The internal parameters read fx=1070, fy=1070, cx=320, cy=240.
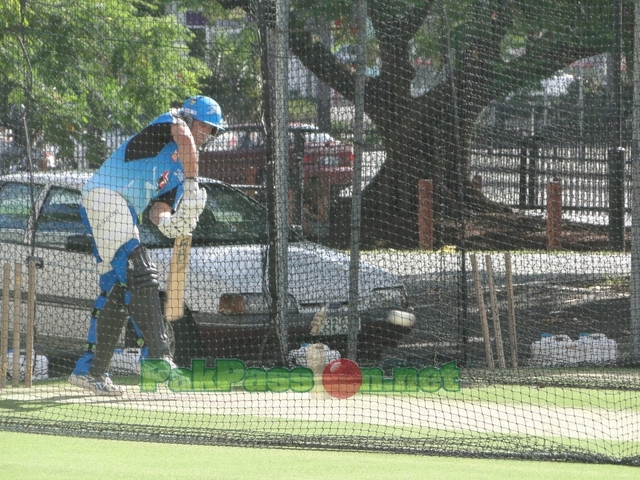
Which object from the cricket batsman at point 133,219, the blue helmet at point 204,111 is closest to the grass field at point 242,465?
the cricket batsman at point 133,219

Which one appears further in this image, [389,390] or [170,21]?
[170,21]

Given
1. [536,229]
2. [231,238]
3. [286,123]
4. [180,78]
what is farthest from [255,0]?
[536,229]

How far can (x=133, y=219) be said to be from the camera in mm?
7492

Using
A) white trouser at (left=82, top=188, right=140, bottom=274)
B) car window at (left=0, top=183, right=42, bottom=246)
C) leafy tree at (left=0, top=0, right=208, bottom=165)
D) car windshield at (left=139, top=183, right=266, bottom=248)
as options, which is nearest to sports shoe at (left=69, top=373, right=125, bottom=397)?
white trouser at (left=82, top=188, right=140, bottom=274)

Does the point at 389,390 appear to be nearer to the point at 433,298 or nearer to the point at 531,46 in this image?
→ the point at 433,298

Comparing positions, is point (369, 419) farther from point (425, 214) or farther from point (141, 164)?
point (425, 214)

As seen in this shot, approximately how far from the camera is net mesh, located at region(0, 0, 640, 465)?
7.35 meters

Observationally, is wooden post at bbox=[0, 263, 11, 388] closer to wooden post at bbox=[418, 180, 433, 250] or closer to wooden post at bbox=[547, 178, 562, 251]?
wooden post at bbox=[418, 180, 433, 250]

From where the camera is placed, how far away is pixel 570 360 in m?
9.02

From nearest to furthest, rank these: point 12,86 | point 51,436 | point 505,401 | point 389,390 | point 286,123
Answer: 1. point 51,436
2. point 505,401
3. point 389,390
4. point 286,123
5. point 12,86

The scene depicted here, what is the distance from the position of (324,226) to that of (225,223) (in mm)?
880

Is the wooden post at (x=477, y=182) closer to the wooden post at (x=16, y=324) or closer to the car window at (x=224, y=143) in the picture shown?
the car window at (x=224, y=143)

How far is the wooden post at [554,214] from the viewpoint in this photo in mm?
10734

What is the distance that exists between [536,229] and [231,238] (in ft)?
13.4
